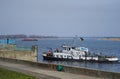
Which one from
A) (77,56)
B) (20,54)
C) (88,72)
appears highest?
(88,72)

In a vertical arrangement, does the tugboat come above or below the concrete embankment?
below

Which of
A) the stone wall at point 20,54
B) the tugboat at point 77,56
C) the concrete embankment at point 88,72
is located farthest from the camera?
the tugboat at point 77,56

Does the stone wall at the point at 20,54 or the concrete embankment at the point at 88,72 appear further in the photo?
the stone wall at the point at 20,54

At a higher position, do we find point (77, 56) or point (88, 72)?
point (88, 72)

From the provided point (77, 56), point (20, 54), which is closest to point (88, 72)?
point (20, 54)

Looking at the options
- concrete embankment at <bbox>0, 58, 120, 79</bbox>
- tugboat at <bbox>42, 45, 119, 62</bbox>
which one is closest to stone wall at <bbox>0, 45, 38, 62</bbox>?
concrete embankment at <bbox>0, 58, 120, 79</bbox>

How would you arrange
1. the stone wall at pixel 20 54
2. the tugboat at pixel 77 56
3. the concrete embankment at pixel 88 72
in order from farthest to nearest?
the tugboat at pixel 77 56 → the stone wall at pixel 20 54 → the concrete embankment at pixel 88 72

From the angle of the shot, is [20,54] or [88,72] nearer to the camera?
[88,72]

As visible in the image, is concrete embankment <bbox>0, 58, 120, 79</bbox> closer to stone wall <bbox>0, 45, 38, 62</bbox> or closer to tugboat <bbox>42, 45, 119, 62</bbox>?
stone wall <bbox>0, 45, 38, 62</bbox>

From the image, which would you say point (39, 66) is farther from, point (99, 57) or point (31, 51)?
point (99, 57)

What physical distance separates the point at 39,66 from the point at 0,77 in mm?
5715

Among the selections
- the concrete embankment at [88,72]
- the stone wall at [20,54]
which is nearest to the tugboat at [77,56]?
the stone wall at [20,54]

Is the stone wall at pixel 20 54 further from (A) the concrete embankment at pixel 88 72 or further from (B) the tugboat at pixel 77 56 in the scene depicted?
(B) the tugboat at pixel 77 56

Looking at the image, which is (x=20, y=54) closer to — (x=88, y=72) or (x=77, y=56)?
(x=88, y=72)
